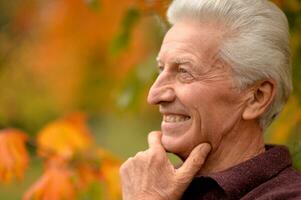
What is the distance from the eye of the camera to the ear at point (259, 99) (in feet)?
9.66

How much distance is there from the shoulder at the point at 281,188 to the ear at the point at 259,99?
0.22 metres

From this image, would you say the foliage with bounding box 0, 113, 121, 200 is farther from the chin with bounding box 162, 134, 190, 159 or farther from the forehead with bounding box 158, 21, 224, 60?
the forehead with bounding box 158, 21, 224, 60

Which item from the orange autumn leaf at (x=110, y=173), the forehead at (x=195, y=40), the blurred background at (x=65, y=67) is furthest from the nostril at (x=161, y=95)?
the blurred background at (x=65, y=67)

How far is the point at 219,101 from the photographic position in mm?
2947

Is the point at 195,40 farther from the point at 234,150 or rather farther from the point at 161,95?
the point at 234,150

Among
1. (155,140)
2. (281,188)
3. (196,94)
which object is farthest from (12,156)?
(281,188)

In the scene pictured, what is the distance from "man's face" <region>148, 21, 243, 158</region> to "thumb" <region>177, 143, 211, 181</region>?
0.03 m

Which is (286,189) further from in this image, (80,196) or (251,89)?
(80,196)

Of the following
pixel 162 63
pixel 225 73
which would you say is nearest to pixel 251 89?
pixel 225 73

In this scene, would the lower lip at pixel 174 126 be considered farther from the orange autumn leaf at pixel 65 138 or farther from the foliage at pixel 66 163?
the orange autumn leaf at pixel 65 138

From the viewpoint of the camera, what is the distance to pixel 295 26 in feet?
12.6

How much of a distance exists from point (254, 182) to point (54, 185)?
1.28m

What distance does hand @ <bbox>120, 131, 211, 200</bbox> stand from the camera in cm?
293

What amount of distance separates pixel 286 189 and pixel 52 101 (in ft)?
33.3
